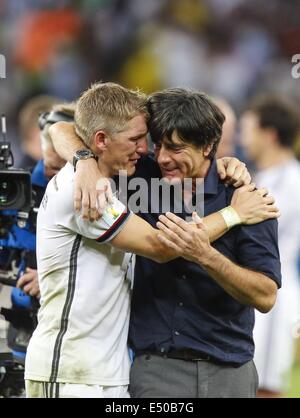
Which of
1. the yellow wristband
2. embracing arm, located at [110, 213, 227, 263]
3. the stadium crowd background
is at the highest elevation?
the stadium crowd background

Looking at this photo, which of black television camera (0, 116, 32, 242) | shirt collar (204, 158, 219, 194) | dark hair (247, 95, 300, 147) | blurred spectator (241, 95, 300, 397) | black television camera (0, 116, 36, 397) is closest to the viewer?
shirt collar (204, 158, 219, 194)

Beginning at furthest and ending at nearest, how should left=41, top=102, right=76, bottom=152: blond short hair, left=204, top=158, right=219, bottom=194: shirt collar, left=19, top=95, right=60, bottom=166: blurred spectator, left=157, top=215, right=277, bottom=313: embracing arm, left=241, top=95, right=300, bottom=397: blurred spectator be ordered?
left=19, top=95, right=60, bottom=166: blurred spectator → left=241, top=95, right=300, bottom=397: blurred spectator → left=41, top=102, right=76, bottom=152: blond short hair → left=204, top=158, right=219, bottom=194: shirt collar → left=157, top=215, right=277, bottom=313: embracing arm

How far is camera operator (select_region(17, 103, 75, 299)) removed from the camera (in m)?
4.12

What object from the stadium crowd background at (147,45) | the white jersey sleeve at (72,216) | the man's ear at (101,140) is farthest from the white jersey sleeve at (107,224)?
the stadium crowd background at (147,45)

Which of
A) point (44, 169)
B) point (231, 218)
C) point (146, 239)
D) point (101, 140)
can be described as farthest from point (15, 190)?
point (231, 218)

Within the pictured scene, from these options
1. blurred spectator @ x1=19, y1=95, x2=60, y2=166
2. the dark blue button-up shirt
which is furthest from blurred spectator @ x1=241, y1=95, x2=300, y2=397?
the dark blue button-up shirt

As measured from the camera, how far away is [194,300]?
312cm

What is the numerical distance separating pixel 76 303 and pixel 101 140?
0.60m

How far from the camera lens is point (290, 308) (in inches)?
232

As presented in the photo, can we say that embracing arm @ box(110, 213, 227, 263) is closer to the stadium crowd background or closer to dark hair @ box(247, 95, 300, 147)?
dark hair @ box(247, 95, 300, 147)

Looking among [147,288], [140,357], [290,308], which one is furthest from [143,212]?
[290,308]

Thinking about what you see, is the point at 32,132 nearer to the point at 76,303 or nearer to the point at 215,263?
the point at 76,303

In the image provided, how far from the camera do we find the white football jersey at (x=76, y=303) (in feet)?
10.00
